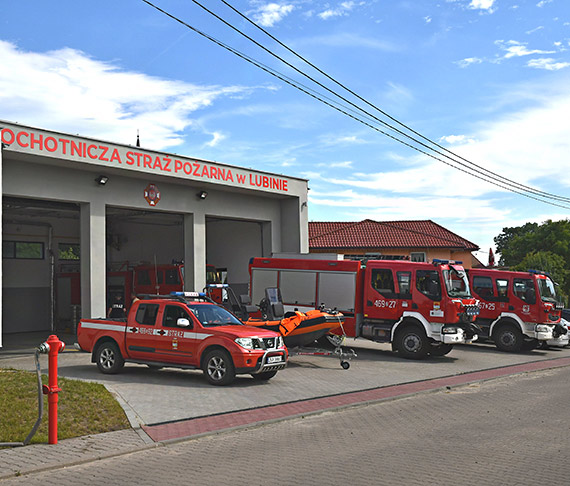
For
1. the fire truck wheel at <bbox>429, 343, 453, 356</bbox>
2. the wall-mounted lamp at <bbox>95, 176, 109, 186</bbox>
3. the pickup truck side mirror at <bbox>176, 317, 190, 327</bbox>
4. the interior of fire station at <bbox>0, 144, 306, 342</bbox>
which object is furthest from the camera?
the wall-mounted lamp at <bbox>95, 176, 109, 186</bbox>

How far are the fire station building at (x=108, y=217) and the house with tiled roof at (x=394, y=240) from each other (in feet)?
50.5

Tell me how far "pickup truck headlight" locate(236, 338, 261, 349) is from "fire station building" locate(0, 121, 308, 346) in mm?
8381

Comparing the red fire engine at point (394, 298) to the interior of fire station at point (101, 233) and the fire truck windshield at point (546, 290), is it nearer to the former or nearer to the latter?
the fire truck windshield at point (546, 290)

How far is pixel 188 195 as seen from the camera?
23.0 m

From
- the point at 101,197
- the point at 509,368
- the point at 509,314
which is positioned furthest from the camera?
the point at 509,314

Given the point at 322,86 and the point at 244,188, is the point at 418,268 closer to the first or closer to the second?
the point at 322,86

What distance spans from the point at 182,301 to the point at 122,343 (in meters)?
1.63

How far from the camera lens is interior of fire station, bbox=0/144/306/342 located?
19.8 m

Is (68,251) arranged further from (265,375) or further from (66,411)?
(66,411)

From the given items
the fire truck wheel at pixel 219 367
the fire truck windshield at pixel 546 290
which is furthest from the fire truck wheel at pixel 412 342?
the fire truck wheel at pixel 219 367

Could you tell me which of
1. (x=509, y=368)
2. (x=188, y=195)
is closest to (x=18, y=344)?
(x=188, y=195)

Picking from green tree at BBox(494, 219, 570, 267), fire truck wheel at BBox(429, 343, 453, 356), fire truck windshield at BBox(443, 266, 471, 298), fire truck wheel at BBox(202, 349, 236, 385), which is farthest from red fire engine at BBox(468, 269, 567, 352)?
green tree at BBox(494, 219, 570, 267)

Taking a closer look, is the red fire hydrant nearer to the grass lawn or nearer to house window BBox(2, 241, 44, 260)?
the grass lawn

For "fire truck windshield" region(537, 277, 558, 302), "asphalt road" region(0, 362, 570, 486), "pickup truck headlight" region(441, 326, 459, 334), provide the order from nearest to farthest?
1. "asphalt road" region(0, 362, 570, 486)
2. "pickup truck headlight" region(441, 326, 459, 334)
3. "fire truck windshield" region(537, 277, 558, 302)
